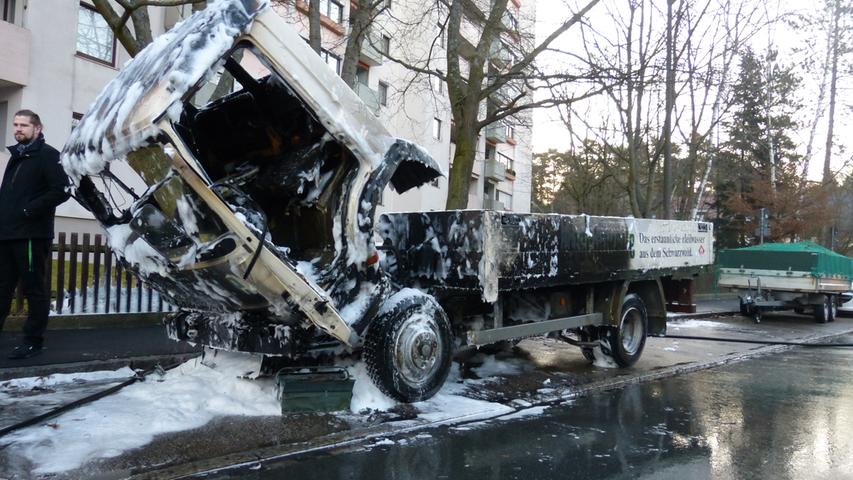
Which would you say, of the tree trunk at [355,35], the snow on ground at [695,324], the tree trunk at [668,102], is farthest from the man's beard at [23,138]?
the tree trunk at [668,102]

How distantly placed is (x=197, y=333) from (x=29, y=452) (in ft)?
4.71

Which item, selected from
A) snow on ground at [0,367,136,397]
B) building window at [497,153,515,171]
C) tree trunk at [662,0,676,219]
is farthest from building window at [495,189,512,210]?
snow on ground at [0,367,136,397]

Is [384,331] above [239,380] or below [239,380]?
above

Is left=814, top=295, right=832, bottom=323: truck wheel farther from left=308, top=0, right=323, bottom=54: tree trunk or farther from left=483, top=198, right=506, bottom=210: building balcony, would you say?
left=483, top=198, right=506, bottom=210: building balcony

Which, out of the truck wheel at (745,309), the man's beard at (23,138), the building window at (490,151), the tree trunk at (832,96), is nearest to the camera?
the man's beard at (23,138)

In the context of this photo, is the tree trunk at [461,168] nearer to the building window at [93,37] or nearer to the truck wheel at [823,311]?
the truck wheel at [823,311]

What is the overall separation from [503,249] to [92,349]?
4.49 m

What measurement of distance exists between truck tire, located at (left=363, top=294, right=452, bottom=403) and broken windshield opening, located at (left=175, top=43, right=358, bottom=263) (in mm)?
754

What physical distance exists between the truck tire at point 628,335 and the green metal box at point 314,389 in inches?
154

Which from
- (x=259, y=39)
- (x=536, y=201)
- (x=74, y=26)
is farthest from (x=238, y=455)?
(x=536, y=201)

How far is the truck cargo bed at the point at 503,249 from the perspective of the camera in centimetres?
561

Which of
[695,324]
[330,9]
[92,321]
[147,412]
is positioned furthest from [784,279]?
[330,9]

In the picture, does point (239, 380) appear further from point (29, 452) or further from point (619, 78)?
point (619, 78)

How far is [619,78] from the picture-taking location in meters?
12.4
